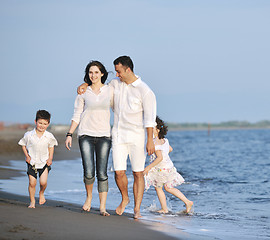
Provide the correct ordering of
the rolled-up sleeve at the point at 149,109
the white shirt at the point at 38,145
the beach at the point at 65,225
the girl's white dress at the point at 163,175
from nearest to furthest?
the beach at the point at 65,225 < the rolled-up sleeve at the point at 149,109 < the white shirt at the point at 38,145 < the girl's white dress at the point at 163,175

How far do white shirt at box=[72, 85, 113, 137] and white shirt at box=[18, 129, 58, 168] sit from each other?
52cm

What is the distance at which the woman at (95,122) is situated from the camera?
589cm

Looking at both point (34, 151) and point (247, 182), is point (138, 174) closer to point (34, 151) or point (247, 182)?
point (34, 151)

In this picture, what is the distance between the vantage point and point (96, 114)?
588 centimetres

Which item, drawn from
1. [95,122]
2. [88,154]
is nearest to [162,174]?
[88,154]

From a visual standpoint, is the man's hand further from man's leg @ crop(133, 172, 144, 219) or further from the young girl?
the young girl

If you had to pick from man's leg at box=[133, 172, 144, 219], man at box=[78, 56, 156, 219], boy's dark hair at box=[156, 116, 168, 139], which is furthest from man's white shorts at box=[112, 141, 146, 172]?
boy's dark hair at box=[156, 116, 168, 139]

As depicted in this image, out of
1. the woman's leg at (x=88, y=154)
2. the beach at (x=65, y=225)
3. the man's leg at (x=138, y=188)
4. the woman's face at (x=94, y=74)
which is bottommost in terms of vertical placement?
the beach at (x=65, y=225)

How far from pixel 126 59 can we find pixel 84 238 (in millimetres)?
2312

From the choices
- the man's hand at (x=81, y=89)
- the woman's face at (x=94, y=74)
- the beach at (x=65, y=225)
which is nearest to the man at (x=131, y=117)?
the woman's face at (x=94, y=74)

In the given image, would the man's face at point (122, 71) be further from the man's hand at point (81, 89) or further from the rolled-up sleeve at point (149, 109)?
the man's hand at point (81, 89)

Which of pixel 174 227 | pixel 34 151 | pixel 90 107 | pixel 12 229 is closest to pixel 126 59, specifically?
pixel 90 107

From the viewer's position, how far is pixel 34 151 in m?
6.22

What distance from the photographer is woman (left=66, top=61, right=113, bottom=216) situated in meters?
5.89
